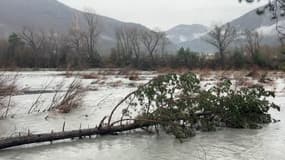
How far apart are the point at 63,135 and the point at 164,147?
2418 mm

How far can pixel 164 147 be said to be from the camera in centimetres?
977

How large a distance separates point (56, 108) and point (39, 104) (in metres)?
2.32

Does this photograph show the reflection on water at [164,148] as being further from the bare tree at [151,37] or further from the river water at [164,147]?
the bare tree at [151,37]

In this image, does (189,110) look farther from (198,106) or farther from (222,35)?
(222,35)

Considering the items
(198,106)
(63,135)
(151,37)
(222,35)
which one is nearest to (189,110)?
(198,106)

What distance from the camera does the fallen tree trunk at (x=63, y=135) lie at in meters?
9.32

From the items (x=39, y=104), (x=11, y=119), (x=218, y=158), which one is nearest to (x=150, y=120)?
(x=218, y=158)

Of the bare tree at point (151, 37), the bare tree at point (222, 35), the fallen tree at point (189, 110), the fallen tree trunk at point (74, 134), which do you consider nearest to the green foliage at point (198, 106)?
the fallen tree at point (189, 110)

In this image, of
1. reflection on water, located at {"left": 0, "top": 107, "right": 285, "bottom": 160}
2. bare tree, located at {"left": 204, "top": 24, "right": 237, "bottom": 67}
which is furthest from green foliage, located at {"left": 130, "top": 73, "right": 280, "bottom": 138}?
bare tree, located at {"left": 204, "top": 24, "right": 237, "bottom": 67}

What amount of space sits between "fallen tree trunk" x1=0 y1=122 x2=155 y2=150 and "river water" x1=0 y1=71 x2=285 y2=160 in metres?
0.14

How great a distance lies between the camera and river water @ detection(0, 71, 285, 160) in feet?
29.0

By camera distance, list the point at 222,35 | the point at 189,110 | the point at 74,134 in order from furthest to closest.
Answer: the point at 222,35, the point at 189,110, the point at 74,134

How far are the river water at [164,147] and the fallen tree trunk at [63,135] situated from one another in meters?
0.14

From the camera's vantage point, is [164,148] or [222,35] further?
[222,35]
